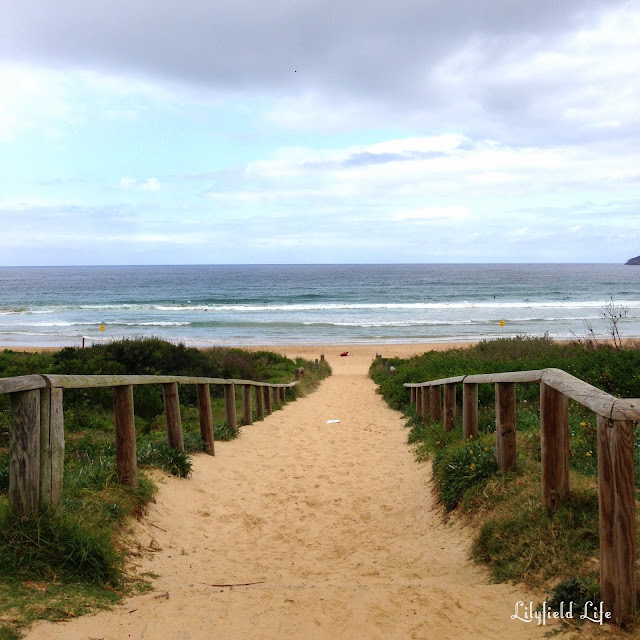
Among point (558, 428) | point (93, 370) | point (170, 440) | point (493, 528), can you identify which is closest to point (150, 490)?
point (170, 440)

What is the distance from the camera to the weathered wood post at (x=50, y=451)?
12.3ft

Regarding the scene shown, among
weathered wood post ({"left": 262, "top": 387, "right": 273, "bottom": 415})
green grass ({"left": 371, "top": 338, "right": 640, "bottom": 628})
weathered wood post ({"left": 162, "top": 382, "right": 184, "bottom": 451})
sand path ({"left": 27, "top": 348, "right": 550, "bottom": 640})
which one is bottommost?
weathered wood post ({"left": 262, "top": 387, "right": 273, "bottom": 415})

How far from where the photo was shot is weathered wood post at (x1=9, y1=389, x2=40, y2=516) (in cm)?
365

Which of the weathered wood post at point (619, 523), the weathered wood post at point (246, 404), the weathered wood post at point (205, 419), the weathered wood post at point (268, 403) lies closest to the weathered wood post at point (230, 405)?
the weathered wood post at point (205, 419)

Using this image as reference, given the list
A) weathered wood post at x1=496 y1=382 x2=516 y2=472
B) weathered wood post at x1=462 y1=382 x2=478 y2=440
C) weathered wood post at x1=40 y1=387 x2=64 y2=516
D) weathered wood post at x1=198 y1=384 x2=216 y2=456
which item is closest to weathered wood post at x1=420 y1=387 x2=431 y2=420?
weathered wood post at x1=462 y1=382 x2=478 y2=440

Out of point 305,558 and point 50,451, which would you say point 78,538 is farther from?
point 305,558

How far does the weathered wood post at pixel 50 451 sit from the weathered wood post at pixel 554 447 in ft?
9.91

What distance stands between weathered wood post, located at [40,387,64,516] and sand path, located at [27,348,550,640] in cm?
79

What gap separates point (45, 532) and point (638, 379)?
8494 millimetres

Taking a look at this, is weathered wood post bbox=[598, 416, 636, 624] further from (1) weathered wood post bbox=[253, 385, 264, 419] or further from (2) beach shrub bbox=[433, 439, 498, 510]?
(1) weathered wood post bbox=[253, 385, 264, 419]

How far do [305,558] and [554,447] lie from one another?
2.05 m

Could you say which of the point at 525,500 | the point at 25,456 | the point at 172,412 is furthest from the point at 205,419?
the point at 525,500

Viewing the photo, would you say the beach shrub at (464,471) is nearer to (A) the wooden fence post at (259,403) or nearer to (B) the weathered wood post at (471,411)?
(B) the weathered wood post at (471,411)

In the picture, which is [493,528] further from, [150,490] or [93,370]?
[93,370]
